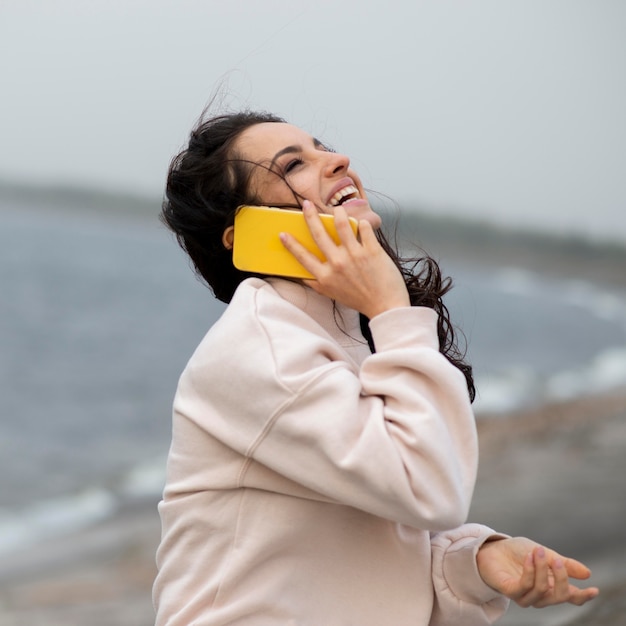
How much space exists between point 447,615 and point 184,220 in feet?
2.64

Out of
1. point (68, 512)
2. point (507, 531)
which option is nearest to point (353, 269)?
point (507, 531)

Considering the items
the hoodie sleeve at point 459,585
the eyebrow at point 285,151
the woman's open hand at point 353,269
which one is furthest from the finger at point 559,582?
the eyebrow at point 285,151

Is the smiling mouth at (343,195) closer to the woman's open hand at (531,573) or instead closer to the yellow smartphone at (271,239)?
the yellow smartphone at (271,239)

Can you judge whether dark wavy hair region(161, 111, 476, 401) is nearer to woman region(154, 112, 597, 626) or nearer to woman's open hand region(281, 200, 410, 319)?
woman region(154, 112, 597, 626)

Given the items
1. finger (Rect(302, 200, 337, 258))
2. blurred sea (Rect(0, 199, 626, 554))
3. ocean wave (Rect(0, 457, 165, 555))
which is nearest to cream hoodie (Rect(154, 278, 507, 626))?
finger (Rect(302, 200, 337, 258))

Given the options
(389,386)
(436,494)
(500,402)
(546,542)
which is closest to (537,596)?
(436,494)

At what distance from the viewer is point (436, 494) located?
54.1 inches

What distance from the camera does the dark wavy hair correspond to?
1.73 metres

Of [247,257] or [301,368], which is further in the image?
[247,257]

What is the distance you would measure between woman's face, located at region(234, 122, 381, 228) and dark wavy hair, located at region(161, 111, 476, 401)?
16 millimetres

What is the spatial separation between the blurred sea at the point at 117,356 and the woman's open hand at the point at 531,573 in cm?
113

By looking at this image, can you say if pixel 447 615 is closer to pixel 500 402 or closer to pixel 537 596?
pixel 537 596

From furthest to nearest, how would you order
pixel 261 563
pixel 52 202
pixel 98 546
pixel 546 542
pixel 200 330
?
1. pixel 52 202
2. pixel 200 330
3. pixel 98 546
4. pixel 546 542
5. pixel 261 563

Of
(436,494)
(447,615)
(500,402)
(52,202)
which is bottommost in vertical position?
(52,202)
